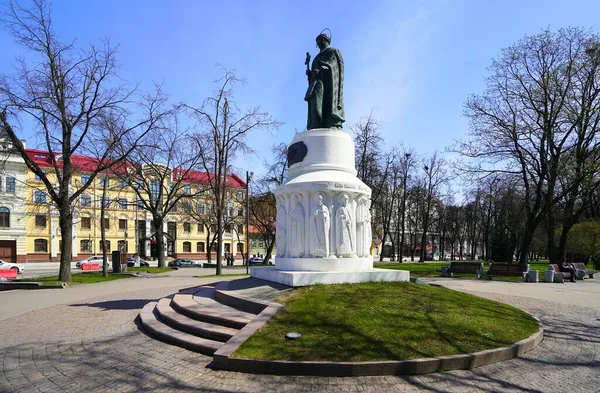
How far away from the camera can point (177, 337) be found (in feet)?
24.6

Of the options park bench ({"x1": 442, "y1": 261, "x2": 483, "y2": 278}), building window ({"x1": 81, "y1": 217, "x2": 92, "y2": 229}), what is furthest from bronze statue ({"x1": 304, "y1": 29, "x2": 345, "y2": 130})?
building window ({"x1": 81, "y1": 217, "x2": 92, "y2": 229})

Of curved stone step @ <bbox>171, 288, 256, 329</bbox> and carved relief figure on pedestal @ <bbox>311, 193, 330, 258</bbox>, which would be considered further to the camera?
carved relief figure on pedestal @ <bbox>311, 193, 330, 258</bbox>

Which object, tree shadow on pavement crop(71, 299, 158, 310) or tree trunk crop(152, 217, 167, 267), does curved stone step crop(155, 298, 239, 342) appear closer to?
tree shadow on pavement crop(71, 299, 158, 310)

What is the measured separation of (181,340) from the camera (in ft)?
24.1

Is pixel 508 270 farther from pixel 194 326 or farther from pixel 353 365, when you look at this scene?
pixel 194 326

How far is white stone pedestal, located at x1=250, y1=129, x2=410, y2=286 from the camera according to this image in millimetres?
10695

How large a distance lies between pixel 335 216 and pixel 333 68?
530 cm

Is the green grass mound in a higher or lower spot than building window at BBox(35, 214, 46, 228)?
lower

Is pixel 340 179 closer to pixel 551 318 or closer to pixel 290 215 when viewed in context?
pixel 290 215

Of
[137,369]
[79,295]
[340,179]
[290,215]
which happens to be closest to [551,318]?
[340,179]

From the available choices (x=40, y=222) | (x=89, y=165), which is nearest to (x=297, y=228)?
(x=89, y=165)

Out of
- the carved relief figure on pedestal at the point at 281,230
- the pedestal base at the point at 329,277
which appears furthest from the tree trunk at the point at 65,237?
the carved relief figure on pedestal at the point at 281,230

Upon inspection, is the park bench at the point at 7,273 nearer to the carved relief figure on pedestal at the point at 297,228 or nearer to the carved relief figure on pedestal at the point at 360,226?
the carved relief figure on pedestal at the point at 297,228

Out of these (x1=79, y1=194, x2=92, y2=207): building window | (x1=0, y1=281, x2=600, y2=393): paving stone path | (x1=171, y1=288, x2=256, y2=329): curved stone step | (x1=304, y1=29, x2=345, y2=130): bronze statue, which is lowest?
(x1=0, y1=281, x2=600, y2=393): paving stone path
